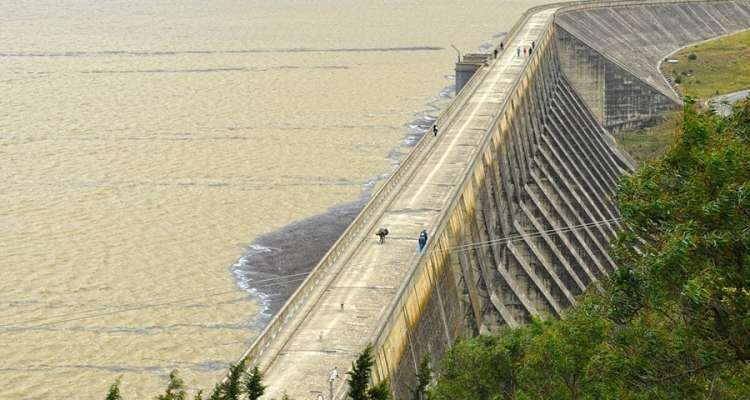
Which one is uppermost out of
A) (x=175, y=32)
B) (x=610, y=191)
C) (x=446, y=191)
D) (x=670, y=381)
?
(x=175, y=32)

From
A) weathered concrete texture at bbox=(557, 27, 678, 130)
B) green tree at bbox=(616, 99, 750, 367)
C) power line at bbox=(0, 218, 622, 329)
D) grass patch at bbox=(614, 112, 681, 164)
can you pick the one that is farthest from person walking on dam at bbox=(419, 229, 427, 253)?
weathered concrete texture at bbox=(557, 27, 678, 130)

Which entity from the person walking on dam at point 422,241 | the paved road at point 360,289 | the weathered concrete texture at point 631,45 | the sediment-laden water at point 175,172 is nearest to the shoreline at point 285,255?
the sediment-laden water at point 175,172

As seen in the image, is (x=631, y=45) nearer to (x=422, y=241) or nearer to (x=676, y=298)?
(x=422, y=241)

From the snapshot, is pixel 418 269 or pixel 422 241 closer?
pixel 418 269

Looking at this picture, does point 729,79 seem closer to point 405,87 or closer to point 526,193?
point 405,87

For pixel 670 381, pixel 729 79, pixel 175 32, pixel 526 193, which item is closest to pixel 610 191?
pixel 526 193

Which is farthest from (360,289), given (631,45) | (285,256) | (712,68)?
(631,45)
